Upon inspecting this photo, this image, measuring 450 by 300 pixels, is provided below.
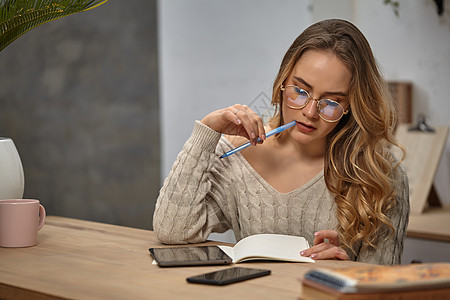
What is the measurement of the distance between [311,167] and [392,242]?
0.33 meters

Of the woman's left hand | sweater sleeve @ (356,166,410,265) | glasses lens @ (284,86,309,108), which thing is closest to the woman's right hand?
glasses lens @ (284,86,309,108)

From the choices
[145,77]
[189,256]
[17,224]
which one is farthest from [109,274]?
[145,77]

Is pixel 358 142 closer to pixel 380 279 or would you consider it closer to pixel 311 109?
pixel 311 109

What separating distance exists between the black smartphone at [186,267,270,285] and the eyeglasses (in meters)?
0.55

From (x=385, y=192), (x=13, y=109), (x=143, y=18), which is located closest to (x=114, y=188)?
(x=13, y=109)

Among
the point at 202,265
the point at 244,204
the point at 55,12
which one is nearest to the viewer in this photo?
the point at 202,265

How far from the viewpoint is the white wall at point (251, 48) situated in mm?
3297

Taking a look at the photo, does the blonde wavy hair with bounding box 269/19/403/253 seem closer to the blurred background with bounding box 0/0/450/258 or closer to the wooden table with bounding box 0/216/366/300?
the wooden table with bounding box 0/216/366/300

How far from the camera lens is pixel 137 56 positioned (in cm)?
406

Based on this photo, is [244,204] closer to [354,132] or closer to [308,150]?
[308,150]

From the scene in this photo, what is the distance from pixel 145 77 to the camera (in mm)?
4102

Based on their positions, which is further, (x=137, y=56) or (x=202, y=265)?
(x=137, y=56)

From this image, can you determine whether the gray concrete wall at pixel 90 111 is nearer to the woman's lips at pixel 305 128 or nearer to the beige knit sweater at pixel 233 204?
the beige knit sweater at pixel 233 204

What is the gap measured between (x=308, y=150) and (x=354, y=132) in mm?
162
